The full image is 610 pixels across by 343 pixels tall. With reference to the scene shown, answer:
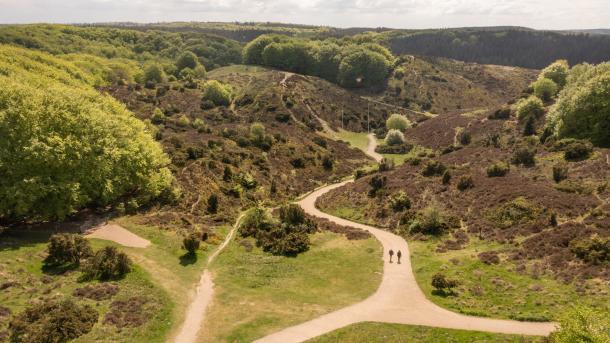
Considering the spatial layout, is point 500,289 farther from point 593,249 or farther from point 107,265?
point 107,265

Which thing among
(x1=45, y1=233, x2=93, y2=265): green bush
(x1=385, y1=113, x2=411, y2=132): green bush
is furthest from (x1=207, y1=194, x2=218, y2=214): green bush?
(x1=385, y1=113, x2=411, y2=132): green bush

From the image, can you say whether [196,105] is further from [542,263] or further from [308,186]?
[542,263]

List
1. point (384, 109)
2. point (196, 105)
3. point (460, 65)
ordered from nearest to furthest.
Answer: point (196, 105) → point (384, 109) → point (460, 65)

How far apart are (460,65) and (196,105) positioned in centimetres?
12738

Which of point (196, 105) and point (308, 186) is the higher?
point (196, 105)

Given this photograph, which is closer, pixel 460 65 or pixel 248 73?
pixel 248 73

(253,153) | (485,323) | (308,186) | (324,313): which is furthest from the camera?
(253,153)

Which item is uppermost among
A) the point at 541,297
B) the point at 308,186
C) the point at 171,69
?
the point at 171,69

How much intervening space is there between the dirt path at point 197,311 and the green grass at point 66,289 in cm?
135

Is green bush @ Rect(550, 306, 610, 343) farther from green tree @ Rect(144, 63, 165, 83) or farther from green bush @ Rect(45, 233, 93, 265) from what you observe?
green tree @ Rect(144, 63, 165, 83)

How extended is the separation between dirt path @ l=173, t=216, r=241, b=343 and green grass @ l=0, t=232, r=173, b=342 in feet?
4.43

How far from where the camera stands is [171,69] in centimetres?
17038

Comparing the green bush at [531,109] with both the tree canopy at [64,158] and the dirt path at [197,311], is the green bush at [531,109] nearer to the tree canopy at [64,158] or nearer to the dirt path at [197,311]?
the tree canopy at [64,158]

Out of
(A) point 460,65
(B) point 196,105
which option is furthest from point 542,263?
(A) point 460,65
